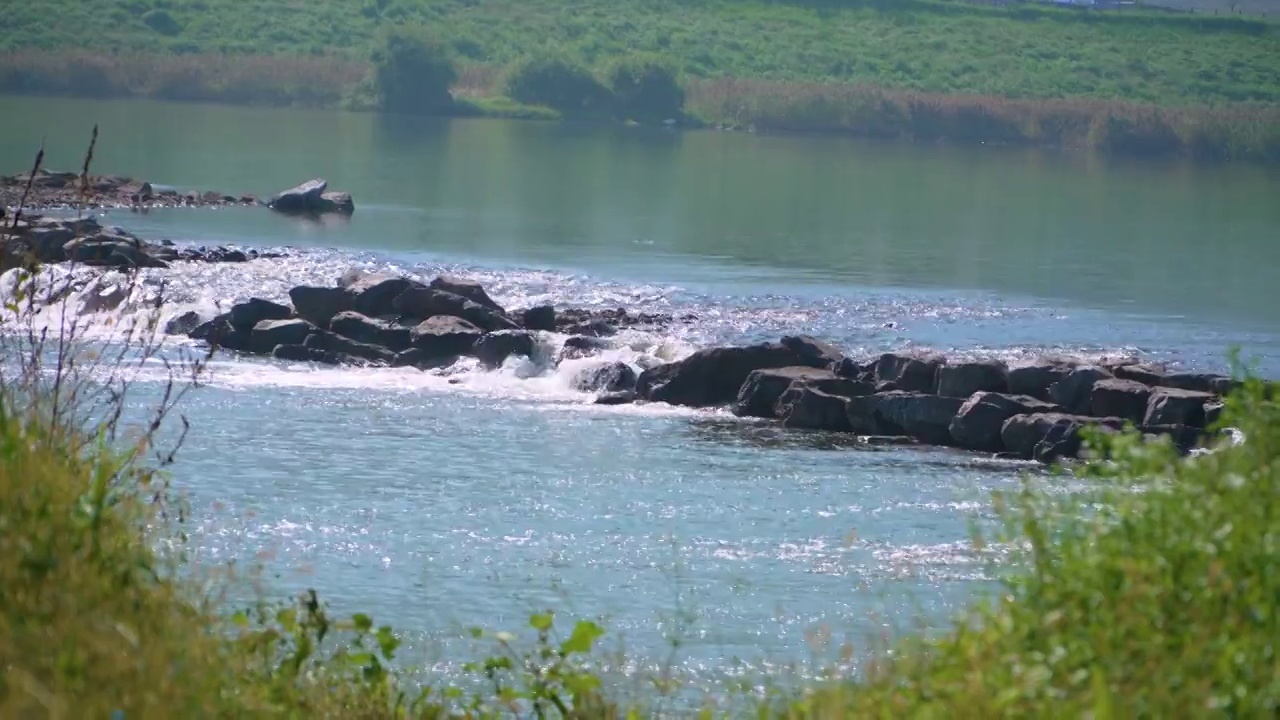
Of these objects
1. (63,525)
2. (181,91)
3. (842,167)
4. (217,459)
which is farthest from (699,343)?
(181,91)

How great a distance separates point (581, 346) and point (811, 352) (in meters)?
3.46

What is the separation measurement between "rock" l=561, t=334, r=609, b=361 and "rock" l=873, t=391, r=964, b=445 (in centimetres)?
513

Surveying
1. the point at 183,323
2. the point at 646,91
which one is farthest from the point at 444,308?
the point at 646,91

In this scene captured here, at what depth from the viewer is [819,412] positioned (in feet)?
78.3

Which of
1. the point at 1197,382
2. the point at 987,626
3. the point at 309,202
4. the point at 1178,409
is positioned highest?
the point at 987,626

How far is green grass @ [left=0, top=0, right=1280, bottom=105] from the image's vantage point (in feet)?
350

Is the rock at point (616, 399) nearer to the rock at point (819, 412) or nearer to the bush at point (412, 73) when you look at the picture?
the rock at point (819, 412)

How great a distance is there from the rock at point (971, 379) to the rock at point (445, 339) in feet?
23.0

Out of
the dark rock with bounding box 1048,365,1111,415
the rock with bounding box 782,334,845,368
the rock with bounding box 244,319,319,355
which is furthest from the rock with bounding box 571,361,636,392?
the dark rock with bounding box 1048,365,1111,415

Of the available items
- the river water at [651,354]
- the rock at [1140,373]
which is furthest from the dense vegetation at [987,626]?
the rock at [1140,373]

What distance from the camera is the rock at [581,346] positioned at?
26828 millimetres

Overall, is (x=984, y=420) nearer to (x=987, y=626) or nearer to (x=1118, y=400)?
(x=1118, y=400)

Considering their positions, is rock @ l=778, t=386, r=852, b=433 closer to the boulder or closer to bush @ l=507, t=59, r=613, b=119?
the boulder

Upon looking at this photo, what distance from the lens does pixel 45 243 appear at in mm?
30641
